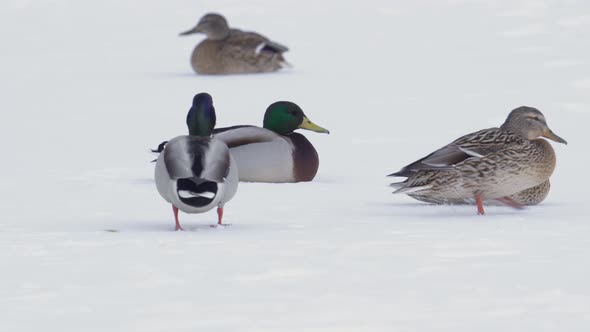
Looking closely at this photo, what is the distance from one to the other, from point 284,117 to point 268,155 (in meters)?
0.64

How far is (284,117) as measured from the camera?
1048cm

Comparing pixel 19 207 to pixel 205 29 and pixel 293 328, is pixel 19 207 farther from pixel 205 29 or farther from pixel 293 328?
pixel 205 29

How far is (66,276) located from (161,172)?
1.28 meters

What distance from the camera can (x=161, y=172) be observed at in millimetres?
7078

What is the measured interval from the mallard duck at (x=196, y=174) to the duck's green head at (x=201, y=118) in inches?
15.9

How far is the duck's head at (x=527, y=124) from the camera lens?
8.34 metres

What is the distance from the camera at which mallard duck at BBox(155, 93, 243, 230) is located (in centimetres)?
687

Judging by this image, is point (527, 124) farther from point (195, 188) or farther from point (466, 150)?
point (195, 188)

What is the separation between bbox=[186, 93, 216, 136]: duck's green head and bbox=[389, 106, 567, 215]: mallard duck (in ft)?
4.05

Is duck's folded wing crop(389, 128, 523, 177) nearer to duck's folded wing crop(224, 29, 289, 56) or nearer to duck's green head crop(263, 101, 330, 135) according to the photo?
duck's green head crop(263, 101, 330, 135)

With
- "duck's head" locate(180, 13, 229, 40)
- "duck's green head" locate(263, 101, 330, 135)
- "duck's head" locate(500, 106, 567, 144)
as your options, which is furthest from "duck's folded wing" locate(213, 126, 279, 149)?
"duck's head" locate(180, 13, 229, 40)

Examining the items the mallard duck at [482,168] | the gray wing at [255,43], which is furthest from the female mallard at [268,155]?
the gray wing at [255,43]

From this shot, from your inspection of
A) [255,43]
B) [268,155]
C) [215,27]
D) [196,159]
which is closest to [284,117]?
[268,155]

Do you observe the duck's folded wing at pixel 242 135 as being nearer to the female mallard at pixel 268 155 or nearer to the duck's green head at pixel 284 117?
the female mallard at pixel 268 155
